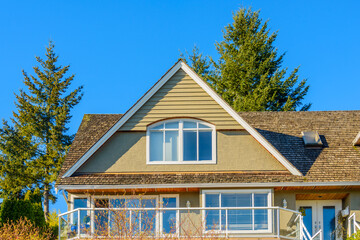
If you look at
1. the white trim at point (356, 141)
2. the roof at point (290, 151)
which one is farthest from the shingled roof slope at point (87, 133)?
the white trim at point (356, 141)

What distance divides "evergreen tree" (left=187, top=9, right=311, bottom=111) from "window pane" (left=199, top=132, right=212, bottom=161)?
16.9 metres

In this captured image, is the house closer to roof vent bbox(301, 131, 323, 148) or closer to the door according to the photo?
the door

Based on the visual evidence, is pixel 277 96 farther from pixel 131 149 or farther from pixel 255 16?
pixel 131 149

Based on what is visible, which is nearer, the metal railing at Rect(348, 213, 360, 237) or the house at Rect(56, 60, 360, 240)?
the house at Rect(56, 60, 360, 240)

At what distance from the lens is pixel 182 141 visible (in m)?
20.9

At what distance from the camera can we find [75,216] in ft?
64.0

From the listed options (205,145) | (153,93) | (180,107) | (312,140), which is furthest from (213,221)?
(312,140)

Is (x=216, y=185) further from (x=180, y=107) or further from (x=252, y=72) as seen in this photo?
(x=252, y=72)

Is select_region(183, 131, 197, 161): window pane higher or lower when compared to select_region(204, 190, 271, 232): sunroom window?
higher

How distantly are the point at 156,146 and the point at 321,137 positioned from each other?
685cm

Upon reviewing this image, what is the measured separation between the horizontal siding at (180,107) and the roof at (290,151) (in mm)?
1877

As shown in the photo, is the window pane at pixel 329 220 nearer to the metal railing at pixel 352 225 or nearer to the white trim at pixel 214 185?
the metal railing at pixel 352 225

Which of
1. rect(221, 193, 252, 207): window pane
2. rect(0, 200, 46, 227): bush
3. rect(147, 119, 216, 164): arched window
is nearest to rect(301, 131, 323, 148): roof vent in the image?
rect(221, 193, 252, 207): window pane

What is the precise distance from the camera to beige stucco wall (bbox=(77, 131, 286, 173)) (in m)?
20.9
